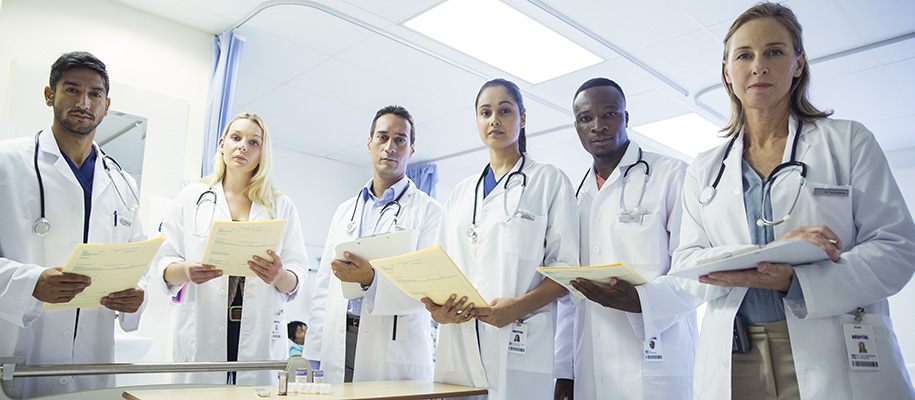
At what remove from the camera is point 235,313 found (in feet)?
7.98

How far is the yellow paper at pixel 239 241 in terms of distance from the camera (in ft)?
6.46

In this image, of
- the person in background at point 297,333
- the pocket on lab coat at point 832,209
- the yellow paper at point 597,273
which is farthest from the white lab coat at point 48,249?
the person in background at point 297,333

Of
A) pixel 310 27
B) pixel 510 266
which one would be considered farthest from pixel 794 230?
pixel 310 27

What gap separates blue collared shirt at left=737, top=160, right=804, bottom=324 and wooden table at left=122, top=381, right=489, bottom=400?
0.82 metres

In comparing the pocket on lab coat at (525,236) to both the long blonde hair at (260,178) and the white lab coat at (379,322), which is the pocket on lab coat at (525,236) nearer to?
the white lab coat at (379,322)

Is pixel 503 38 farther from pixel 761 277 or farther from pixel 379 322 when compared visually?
pixel 761 277

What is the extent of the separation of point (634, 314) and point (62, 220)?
1991 mm

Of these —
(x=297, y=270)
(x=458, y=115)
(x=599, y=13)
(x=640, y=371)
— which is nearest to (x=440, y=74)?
(x=458, y=115)

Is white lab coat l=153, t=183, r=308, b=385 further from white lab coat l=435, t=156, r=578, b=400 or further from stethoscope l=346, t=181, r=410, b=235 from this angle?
white lab coat l=435, t=156, r=578, b=400

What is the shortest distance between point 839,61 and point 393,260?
427cm

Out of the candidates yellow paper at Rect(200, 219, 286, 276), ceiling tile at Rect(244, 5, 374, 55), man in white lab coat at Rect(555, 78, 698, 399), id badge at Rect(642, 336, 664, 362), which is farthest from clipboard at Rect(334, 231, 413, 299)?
ceiling tile at Rect(244, 5, 374, 55)

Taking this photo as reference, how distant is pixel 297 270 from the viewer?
2.60 meters

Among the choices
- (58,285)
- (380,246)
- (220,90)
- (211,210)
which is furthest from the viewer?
(220,90)

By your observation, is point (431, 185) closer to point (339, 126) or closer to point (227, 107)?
point (339, 126)
